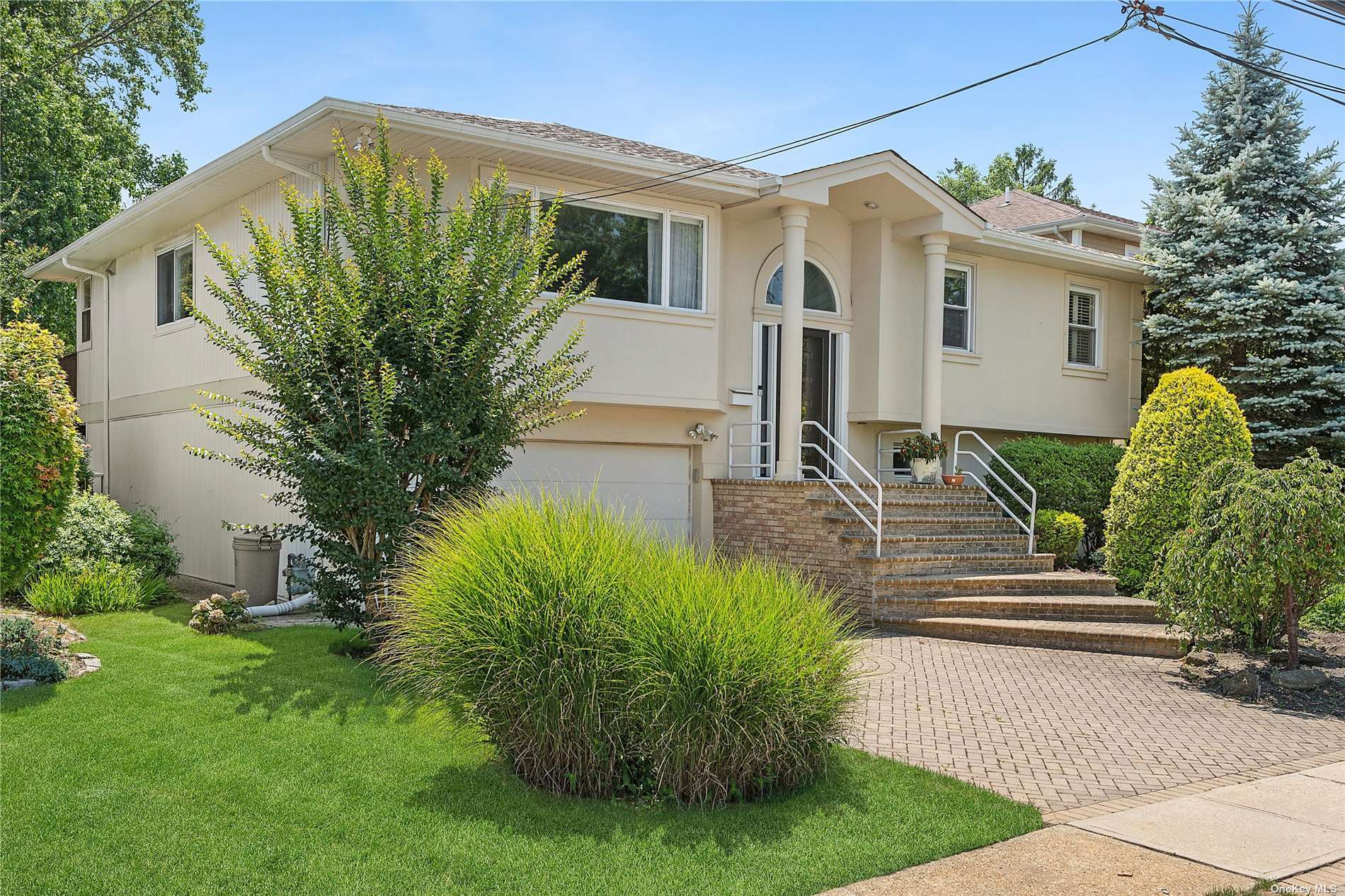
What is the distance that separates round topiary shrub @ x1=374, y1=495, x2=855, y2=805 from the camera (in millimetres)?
5504

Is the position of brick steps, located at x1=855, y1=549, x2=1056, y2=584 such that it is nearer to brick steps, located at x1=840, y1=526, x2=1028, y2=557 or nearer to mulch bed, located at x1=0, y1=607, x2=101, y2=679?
brick steps, located at x1=840, y1=526, x2=1028, y2=557

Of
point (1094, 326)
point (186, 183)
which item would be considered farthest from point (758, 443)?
point (186, 183)

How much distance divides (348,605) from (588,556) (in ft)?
13.1

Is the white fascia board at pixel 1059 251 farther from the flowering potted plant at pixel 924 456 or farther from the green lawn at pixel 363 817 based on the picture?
the green lawn at pixel 363 817

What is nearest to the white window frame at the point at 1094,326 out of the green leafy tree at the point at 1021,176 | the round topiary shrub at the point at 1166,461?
the round topiary shrub at the point at 1166,461

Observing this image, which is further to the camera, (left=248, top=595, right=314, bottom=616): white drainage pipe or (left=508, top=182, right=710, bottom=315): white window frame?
(left=508, top=182, right=710, bottom=315): white window frame

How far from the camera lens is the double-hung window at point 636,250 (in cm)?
1284

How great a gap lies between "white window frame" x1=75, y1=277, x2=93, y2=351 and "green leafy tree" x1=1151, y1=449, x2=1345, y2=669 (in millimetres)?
18404

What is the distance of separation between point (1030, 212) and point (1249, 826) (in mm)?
18435

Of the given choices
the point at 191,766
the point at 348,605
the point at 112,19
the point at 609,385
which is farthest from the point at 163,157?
the point at 191,766

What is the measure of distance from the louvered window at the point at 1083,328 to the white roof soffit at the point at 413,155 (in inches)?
307

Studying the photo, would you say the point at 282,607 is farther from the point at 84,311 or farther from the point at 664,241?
the point at 84,311

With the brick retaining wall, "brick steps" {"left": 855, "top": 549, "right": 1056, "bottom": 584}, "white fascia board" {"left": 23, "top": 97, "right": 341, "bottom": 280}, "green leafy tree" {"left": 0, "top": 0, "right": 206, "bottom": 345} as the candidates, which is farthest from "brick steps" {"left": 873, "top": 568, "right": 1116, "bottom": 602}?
"green leafy tree" {"left": 0, "top": 0, "right": 206, "bottom": 345}

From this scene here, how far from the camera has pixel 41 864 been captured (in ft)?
15.1
